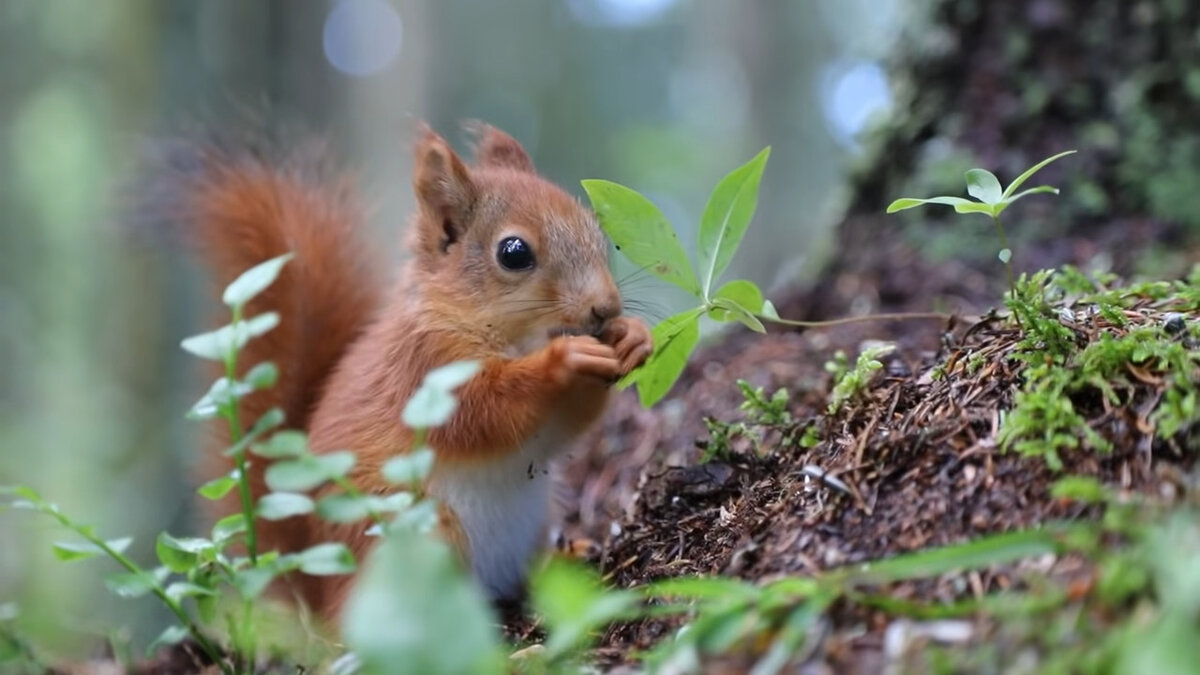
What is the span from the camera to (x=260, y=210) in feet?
7.20

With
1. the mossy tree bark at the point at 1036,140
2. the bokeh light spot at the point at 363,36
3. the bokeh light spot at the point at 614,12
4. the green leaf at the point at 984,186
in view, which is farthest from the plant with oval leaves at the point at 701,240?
the bokeh light spot at the point at 614,12

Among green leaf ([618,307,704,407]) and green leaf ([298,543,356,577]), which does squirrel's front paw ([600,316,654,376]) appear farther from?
green leaf ([298,543,356,577])

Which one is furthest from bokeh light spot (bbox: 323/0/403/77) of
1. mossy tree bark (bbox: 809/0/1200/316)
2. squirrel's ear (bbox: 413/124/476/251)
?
squirrel's ear (bbox: 413/124/476/251)

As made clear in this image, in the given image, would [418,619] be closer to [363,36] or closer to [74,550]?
[74,550]

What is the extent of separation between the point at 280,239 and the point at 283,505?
1116 mm

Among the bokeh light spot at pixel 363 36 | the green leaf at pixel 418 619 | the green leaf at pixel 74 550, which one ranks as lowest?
→ the green leaf at pixel 74 550

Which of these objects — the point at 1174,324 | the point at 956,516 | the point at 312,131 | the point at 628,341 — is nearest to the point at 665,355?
the point at 628,341

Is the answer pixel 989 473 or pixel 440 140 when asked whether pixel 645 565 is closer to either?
pixel 989 473

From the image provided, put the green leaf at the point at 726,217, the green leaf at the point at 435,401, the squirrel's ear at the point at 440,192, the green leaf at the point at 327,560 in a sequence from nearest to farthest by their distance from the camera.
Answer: the green leaf at the point at 435,401 → the green leaf at the point at 327,560 → the green leaf at the point at 726,217 → the squirrel's ear at the point at 440,192

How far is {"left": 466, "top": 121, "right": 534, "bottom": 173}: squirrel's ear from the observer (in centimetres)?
229

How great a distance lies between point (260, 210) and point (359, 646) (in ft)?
5.18

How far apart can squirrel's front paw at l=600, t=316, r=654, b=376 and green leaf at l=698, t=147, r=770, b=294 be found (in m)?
0.17

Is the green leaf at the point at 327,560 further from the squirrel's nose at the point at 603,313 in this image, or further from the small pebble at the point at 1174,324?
the small pebble at the point at 1174,324

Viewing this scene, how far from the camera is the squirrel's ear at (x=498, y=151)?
229cm
